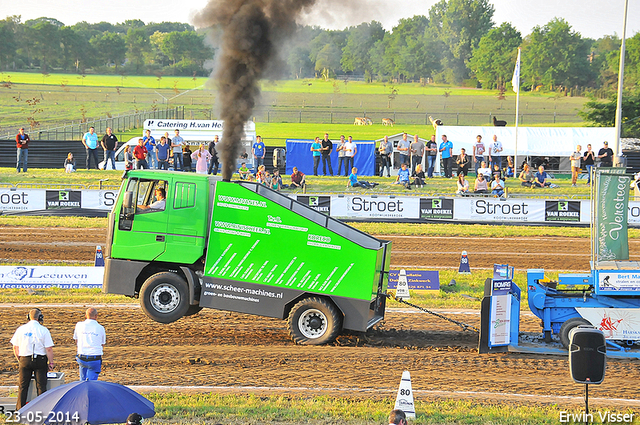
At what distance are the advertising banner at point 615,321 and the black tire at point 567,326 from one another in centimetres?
13

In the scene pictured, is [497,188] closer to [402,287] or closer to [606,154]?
[606,154]

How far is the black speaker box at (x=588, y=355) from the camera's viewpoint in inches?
273

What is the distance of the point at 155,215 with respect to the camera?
38.1ft

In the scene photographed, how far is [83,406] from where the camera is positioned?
605 cm

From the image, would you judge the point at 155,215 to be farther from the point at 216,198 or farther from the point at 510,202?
the point at 510,202

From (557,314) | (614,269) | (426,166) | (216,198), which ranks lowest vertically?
(557,314)

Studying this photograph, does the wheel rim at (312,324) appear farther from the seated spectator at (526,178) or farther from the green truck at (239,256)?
the seated spectator at (526,178)

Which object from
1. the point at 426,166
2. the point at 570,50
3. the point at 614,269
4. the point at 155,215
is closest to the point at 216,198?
the point at 155,215

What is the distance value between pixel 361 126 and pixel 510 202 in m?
36.1

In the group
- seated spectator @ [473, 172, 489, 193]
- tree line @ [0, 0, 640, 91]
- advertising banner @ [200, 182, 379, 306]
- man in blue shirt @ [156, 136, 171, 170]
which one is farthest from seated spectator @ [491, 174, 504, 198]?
tree line @ [0, 0, 640, 91]

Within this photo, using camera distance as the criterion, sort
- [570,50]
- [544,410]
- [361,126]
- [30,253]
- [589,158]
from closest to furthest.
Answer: [544,410] < [30,253] < [589,158] < [361,126] < [570,50]

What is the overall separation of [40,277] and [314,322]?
7.88 metres

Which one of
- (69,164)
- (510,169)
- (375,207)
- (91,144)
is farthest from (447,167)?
(69,164)

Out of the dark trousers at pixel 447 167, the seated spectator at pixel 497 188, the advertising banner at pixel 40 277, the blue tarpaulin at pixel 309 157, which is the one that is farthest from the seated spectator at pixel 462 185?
the advertising banner at pixel 40 277
